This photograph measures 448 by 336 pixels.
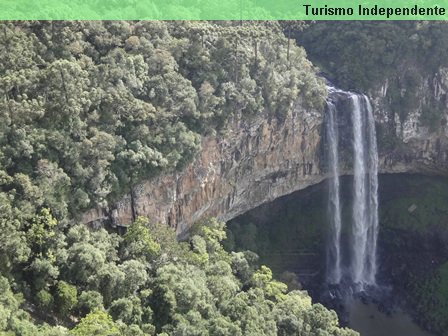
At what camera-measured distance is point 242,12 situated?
32.5 metres

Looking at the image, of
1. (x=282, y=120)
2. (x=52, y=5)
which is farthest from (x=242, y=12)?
(x=52, y=5)

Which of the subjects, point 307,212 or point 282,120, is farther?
point 307,212

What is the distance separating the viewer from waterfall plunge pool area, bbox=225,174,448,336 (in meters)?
31.8

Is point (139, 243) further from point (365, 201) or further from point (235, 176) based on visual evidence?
point (365, 201)

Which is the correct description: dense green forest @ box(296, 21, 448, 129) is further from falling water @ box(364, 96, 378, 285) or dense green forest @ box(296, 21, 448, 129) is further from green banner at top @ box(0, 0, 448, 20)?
falling water @ box(364, 96, 378, 285)

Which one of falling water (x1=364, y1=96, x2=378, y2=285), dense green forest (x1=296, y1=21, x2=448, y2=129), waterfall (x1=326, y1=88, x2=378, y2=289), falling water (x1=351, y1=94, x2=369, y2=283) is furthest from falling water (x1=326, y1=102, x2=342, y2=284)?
dense green forest (x1=296, y1=21, x2=448, y2=129)

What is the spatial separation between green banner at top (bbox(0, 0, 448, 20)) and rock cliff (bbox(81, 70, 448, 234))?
4.52 metres

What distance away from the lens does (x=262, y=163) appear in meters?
31.0

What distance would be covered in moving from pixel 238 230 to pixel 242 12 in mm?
12245

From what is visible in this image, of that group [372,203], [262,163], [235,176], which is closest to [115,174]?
[235,176]

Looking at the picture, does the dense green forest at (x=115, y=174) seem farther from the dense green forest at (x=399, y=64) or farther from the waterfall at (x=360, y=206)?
the dense green forest at (x=399, y=64)

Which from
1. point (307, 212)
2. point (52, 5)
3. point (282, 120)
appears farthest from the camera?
point (307, 212)

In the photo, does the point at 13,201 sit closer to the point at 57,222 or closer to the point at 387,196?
the point at 57,222

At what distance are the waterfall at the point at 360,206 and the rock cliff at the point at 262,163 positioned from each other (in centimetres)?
64
